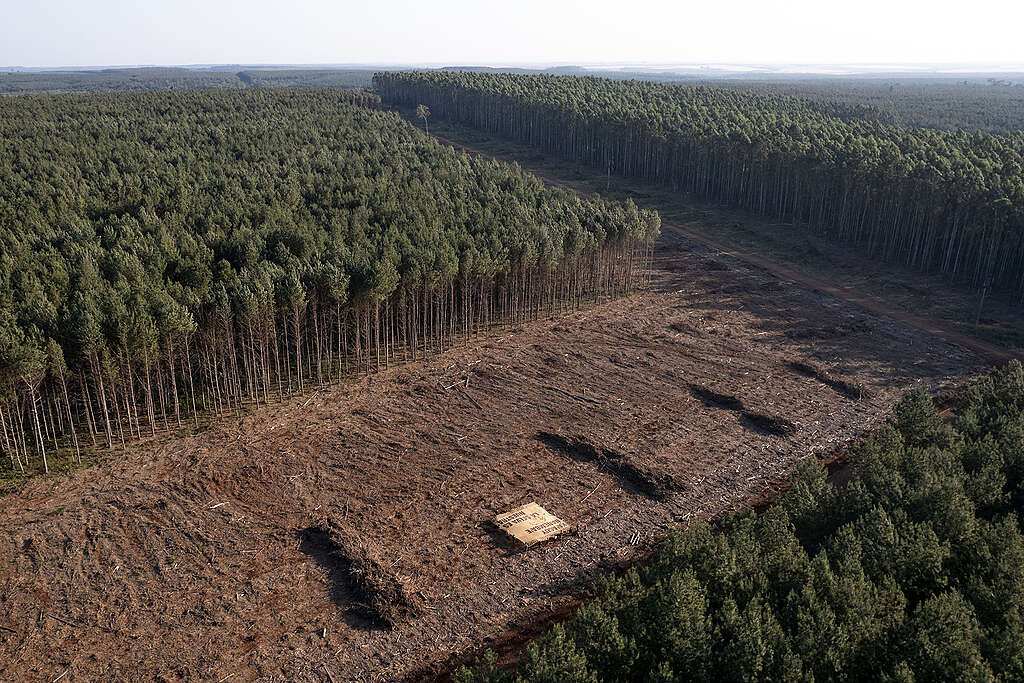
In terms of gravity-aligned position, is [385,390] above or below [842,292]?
below

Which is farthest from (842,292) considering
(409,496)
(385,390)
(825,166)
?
(409,496)

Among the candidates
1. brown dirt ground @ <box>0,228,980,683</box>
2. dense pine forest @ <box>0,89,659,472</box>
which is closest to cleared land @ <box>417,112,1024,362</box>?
brown dirt ground @ <box>0,228,980,683</box>

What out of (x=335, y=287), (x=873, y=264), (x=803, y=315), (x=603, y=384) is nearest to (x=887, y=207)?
(x=873, y=264)

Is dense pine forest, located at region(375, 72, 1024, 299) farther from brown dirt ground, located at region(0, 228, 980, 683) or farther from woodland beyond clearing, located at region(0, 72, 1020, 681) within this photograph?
brown dirt ground, located at region(0, 228, 980, 683)

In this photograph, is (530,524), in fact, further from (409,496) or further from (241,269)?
(241,269)

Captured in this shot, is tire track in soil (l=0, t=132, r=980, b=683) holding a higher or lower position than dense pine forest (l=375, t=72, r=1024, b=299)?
lower

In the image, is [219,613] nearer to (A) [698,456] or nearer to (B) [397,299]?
(A) [698,456]
